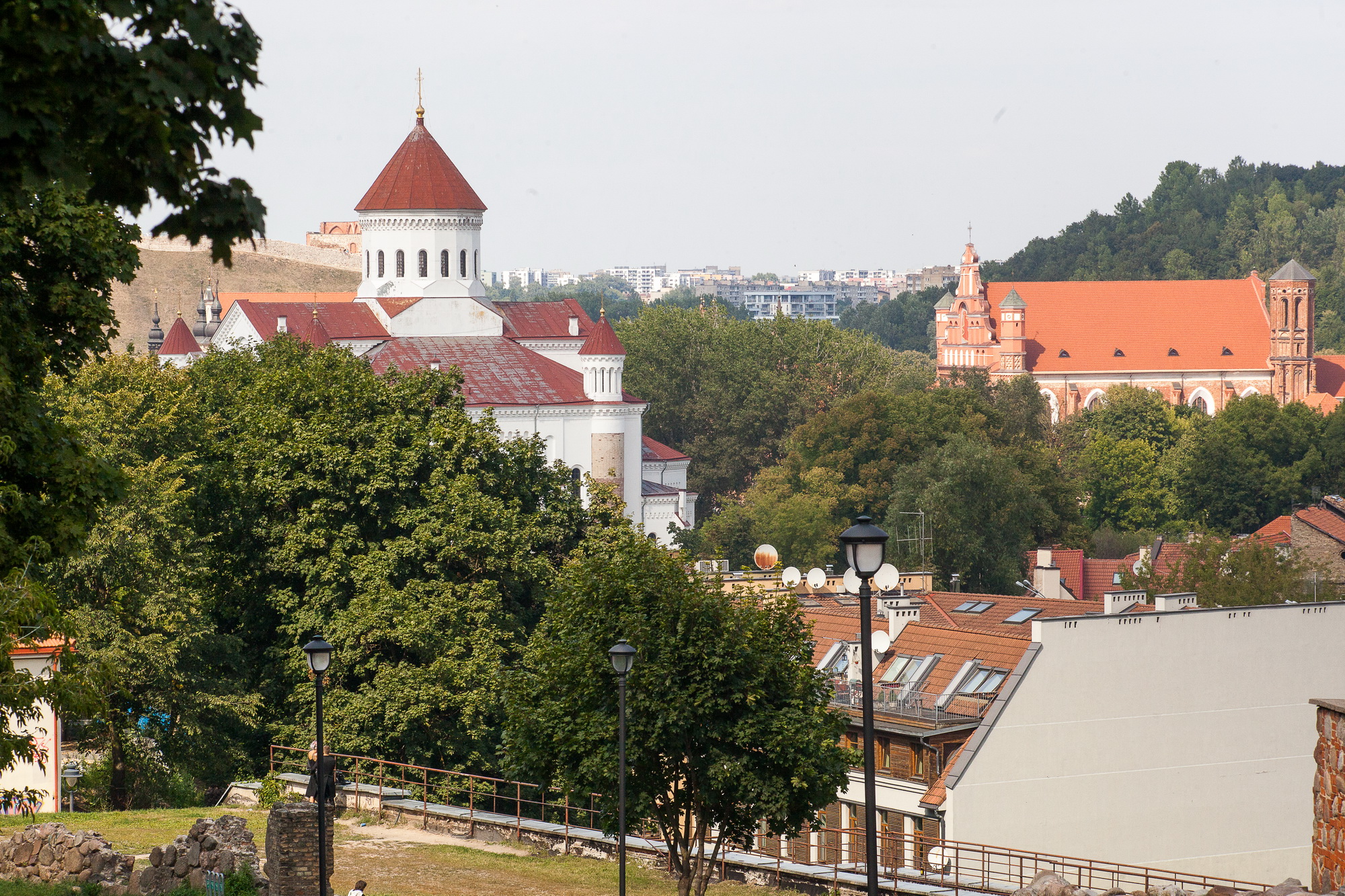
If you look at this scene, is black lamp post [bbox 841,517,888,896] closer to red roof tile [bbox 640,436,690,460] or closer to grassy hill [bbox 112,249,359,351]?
red roof tile [bbox 640,436,690,460]

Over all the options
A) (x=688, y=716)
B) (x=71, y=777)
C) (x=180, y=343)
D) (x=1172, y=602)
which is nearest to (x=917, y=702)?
(x=1172, y=602)

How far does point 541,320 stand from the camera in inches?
3324

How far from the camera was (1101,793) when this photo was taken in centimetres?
3148

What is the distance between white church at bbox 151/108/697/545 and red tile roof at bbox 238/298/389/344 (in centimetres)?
7

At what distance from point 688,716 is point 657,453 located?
67530 millimetres

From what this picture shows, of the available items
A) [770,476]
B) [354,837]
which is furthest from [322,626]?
[770,476]

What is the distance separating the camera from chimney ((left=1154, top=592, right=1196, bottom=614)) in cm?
3591

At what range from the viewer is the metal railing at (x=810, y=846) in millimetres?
21781

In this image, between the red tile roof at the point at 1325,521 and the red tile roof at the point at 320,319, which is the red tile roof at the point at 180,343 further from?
the red tile roof at the point at 1325,521

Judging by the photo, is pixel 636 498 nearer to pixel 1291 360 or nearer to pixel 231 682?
pixel 231 682

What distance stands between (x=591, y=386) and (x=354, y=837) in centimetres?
5248

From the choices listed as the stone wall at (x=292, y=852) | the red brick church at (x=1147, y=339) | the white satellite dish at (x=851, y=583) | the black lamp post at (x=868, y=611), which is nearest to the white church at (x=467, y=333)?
the white satellite dish at (x=851, y=583)

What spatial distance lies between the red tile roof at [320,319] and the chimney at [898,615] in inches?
1764

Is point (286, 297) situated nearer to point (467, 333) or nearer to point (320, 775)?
point (467, 333)
